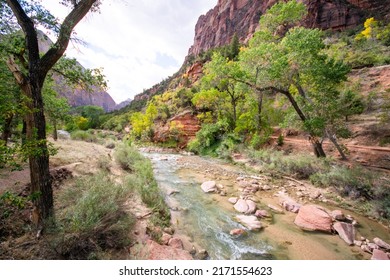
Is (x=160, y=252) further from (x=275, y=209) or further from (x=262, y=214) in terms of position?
(x=275, y=209)

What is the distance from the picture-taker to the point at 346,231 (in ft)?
15.4

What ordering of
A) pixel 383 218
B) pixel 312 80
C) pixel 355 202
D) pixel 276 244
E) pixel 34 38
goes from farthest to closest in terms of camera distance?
pixel 312 80, pixel 355 202, pixel 383 218, pixel 276 244, pixel 34 38

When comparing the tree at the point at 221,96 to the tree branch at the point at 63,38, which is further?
the tree at the point at 221,96

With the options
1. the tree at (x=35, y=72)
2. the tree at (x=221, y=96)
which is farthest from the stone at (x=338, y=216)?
the tree at (x=221, y=96)

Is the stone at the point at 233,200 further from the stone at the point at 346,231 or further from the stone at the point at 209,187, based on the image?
the stone at the point at 346,231

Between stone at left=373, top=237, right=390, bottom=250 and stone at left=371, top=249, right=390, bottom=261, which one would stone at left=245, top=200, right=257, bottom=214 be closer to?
stone at left=371, top=249, right=390, bottom=261

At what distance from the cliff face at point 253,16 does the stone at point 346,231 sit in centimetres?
5223

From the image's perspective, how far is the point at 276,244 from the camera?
4340 mm

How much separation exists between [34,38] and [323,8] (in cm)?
5980

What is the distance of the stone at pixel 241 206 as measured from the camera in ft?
19.5

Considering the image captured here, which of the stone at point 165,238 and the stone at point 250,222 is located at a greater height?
the stone at point 165,238

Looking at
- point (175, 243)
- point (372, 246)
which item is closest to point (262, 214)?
point (372, 246)
